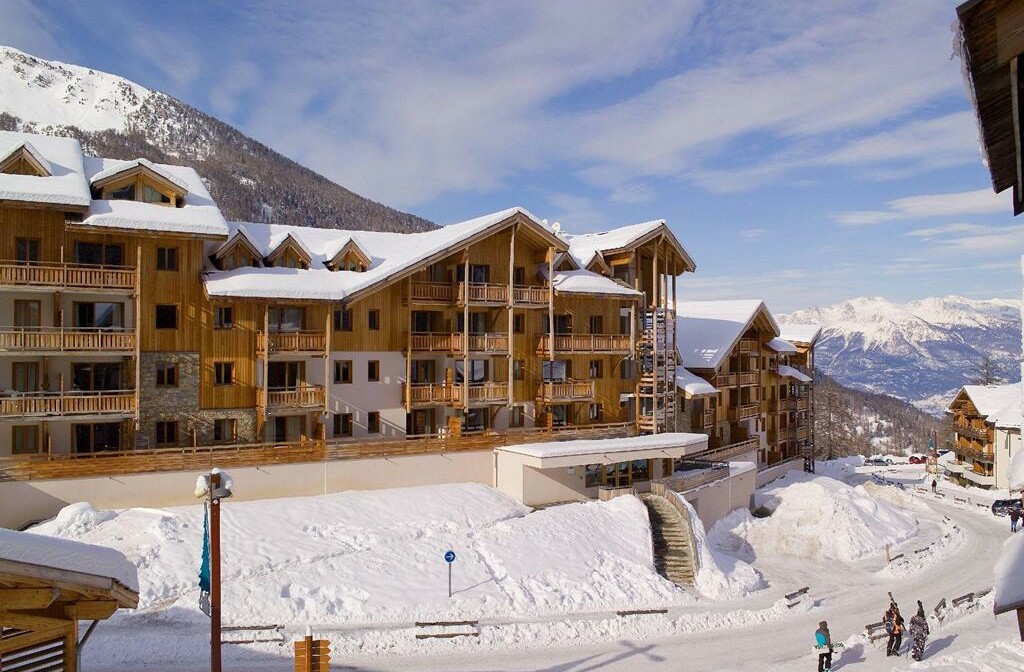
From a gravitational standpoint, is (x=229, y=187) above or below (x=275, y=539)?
above

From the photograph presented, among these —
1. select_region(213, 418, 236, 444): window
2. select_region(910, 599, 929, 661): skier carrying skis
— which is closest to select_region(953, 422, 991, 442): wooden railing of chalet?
select_region(910, 599, 929, 661): skier carrying skis

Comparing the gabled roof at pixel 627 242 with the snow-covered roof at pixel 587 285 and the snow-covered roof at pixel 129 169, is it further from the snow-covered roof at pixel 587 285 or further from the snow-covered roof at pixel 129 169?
the snow-covered roof at pixel 129 169

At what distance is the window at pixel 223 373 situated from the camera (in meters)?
32.3

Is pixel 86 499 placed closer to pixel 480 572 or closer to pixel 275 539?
pixel 275 539

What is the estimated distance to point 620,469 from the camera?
37.2 metres

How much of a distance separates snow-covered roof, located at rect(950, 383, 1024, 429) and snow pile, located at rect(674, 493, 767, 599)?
43555 millimetres

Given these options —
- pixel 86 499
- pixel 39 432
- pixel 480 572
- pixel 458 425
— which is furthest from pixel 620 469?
pixel 39 432

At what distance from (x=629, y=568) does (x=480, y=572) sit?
625 centimetres

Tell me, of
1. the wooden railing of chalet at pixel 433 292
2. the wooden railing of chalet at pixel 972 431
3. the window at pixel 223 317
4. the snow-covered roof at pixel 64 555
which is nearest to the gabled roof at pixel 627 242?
the wooden railing of chalet at pixel 433 292

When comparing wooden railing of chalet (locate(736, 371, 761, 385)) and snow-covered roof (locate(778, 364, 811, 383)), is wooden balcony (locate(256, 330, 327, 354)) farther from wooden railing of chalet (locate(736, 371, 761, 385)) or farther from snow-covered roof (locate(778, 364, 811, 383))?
snow-covered roof (locate(778, 364, 811, 383))

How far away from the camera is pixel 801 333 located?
227ft

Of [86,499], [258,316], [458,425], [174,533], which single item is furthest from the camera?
[458,425]

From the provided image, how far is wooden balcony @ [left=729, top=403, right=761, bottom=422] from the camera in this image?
173 feet

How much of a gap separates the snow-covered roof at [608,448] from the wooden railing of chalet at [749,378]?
51.4ft
